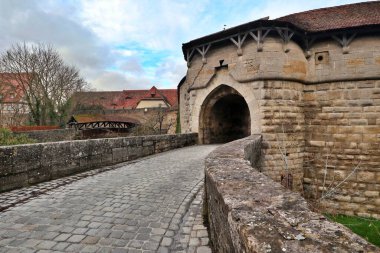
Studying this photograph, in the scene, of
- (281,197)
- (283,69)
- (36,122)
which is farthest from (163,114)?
(281,197)

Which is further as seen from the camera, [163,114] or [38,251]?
[163,114]

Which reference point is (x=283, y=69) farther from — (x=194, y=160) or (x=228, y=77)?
(x=194, y=160)

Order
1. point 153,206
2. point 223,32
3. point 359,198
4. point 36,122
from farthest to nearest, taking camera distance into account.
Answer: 1. point 36,122
2. point 223,32
3. point 359,198
4. point 153,206

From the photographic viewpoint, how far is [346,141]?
10.0 m

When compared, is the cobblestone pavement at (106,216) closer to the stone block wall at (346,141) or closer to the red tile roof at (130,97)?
the stone block wall at (346,141)

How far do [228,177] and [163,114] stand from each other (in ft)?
85.5

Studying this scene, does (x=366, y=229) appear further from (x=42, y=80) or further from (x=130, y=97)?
(x=130, y=97)

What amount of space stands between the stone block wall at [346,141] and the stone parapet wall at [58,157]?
22.4ft

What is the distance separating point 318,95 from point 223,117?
5.29 m

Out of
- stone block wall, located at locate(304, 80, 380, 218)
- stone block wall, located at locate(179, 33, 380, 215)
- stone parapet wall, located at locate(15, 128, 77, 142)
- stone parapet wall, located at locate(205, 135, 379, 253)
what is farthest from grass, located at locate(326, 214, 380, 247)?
stone parapet wall, located at locate(15, 128, 77, 142)

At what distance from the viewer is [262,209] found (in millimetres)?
1646

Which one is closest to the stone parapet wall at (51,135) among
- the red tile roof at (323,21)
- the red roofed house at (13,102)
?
the red roofed house at (13,102)

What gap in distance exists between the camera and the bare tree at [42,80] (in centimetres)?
2327

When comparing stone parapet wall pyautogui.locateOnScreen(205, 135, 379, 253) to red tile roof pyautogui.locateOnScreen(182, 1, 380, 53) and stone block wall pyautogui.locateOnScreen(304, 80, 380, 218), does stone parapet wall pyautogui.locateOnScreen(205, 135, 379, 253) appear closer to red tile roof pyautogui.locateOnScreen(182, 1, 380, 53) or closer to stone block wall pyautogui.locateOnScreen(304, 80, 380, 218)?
stone block wall pyautogui.locateOnScreen(304, 80, 380, 218)
